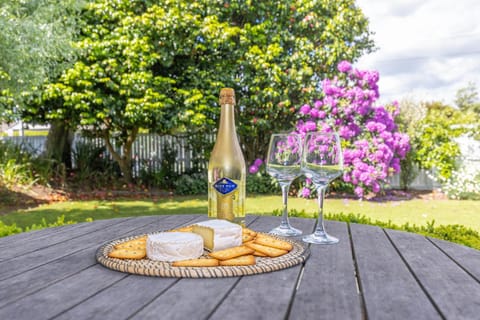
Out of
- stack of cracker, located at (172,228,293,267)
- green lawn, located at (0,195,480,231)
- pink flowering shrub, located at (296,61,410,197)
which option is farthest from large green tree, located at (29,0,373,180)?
stack of cracker, located at (172,228,293,267)

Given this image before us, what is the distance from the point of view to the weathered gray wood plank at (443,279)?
781 mm

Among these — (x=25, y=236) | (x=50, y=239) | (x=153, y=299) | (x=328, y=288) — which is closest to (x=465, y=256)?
(x=328, y=288)

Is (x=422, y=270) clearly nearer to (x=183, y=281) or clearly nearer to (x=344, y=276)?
Answer: (x=344, y=276)

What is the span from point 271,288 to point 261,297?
0.06 metres

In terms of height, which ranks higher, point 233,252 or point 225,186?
point 225,186

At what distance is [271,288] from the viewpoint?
880mm

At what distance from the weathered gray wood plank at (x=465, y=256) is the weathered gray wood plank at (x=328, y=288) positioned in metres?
0.29

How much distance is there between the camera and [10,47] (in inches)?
211

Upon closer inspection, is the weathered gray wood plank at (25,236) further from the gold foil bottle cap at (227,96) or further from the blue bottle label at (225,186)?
the gold foil bottle cap at (227,96)

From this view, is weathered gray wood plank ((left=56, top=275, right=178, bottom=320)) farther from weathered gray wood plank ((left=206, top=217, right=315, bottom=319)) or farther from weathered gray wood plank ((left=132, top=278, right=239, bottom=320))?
weathered gray wood plank ((left=206, top=217, right=315, bottom=319))

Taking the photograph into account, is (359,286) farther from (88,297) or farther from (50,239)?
(50,239)

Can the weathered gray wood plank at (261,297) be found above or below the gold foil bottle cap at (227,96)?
below

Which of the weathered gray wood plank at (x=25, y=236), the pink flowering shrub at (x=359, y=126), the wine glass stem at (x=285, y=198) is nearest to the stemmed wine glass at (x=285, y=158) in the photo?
the wine glass stem at (x=285, y=198)

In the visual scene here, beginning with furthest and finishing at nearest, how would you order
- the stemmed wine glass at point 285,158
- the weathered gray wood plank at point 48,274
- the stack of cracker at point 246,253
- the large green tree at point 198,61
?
1. the large green tree at point 198,61
2. the stemmed wine glass at point 285,158
3. the stack of cracker at point 246,253
4. the weathered gray wood plank at point 48,274
